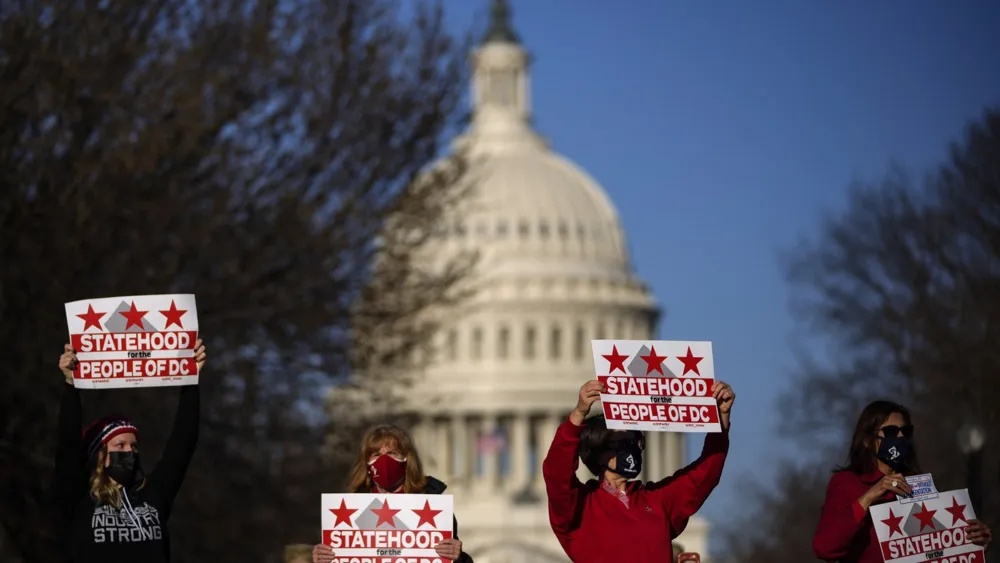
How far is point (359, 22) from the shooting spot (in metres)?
32.0

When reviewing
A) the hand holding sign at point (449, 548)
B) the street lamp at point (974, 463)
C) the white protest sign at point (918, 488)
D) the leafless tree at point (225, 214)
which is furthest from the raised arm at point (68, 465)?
the leafless tree at point (225, 214)

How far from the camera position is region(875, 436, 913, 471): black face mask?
36.0 ft

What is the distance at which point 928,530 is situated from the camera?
36.8 ft

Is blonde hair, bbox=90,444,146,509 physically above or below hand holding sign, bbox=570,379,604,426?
below

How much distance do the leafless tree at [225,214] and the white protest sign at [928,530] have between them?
13258 millimetres

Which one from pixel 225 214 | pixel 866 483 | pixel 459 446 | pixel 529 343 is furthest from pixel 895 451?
pixel 529 343

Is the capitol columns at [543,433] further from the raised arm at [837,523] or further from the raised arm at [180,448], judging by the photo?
the raised arm at [837,523]

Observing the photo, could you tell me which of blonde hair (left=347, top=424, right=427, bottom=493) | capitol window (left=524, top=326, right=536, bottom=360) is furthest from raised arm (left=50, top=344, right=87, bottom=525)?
capitol window (left=524, top=326, right=536, bottom=360)

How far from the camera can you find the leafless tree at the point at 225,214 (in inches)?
945

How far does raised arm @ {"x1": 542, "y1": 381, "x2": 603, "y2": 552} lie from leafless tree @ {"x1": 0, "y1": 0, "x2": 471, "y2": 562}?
1326 centimetres

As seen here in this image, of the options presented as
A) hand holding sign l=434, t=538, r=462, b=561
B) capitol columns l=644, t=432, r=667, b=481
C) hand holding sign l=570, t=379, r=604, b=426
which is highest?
capitol columns l=644, t=432, r=667, b=481

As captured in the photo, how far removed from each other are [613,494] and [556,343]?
411ft

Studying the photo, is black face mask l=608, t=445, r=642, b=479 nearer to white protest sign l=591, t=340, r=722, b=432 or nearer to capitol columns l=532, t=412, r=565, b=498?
white protest sign l=591, t=340, r=722, b=432

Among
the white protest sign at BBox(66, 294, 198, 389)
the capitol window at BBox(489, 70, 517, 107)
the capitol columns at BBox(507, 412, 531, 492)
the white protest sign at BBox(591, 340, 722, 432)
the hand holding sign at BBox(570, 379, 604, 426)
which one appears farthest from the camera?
the capitol window at BBox(489, 70, 517, 107)
